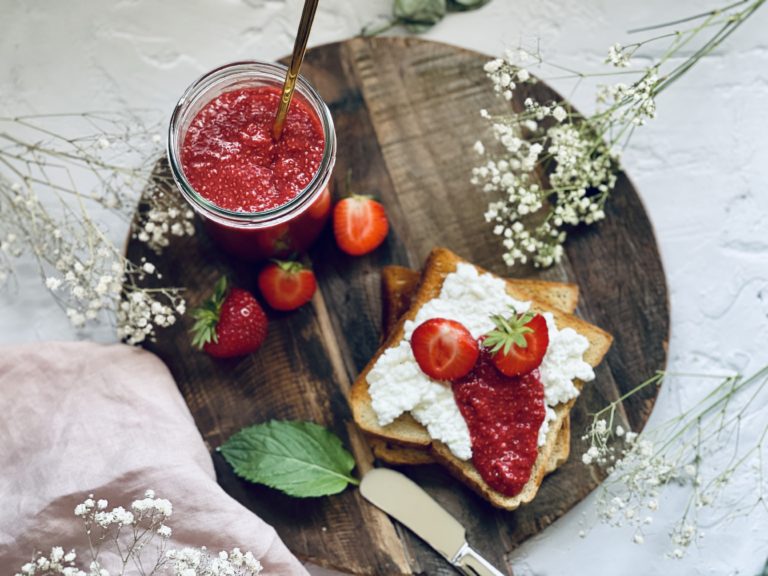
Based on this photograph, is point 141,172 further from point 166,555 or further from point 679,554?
point 679,554

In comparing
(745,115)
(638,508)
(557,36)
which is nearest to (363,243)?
(557,36)

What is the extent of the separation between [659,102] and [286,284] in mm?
1435

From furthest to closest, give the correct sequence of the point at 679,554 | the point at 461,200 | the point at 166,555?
the point at 461,200, the point at 679,554, the point at 166,555

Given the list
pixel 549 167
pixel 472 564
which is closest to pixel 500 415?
pixel 472 564

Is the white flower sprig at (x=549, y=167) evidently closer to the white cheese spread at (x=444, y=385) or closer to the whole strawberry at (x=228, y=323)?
the white cheese spread at (x=444, y=385)

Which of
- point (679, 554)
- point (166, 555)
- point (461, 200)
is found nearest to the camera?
point (166, 555)

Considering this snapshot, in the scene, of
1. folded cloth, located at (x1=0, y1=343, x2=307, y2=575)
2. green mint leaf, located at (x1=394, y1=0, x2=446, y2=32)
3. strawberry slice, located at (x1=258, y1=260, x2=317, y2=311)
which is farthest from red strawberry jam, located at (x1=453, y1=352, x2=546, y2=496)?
green mint leaf, located at (x1=394, y1=0, x2=446, y2=32)

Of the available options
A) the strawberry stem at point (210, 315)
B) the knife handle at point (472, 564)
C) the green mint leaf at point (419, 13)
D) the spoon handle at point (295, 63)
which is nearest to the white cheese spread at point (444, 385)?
the knife handle at point (472, 564)

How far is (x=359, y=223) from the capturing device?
8.79 ft

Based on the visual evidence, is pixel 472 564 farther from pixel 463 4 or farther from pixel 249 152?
pixel 463 4

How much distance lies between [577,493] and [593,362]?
43cm

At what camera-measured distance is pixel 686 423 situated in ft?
9.30

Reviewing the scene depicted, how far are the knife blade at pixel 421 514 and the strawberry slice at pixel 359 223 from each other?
28.6 inches

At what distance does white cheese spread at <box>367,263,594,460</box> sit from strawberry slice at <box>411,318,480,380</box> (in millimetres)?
56
